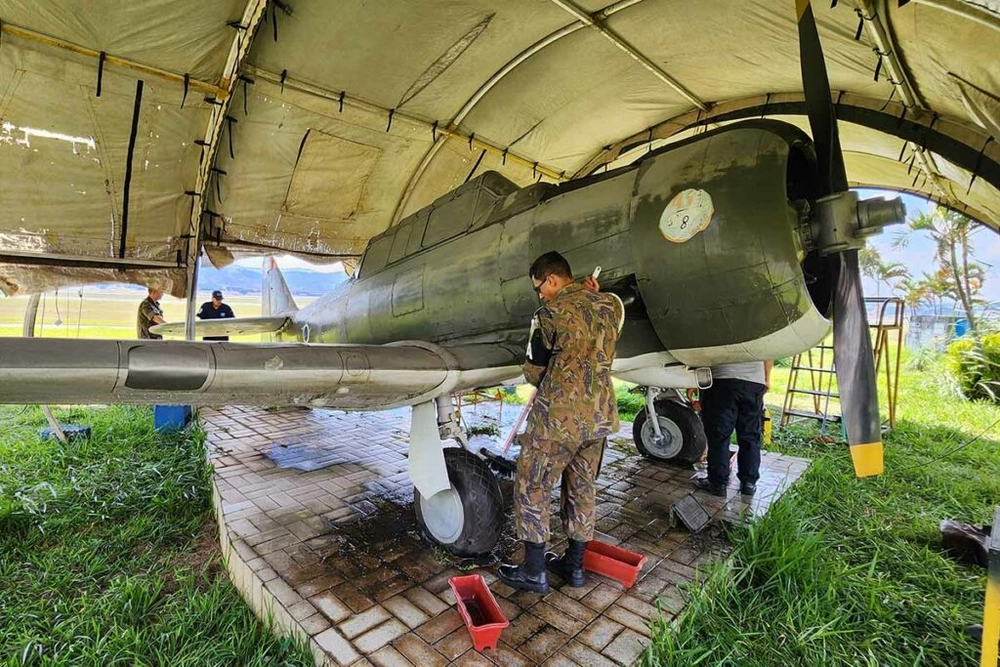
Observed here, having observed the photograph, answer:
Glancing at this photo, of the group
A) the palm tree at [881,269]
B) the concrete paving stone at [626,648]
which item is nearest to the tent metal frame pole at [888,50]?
the concrete paving stone at [626,648]

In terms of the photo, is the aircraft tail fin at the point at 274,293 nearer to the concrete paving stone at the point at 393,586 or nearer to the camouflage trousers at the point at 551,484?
the concrete paving stone at the point at 393,586

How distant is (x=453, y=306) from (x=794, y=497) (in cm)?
301

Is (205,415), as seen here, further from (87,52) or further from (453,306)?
(453,306)

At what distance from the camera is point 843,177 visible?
244 centimetres

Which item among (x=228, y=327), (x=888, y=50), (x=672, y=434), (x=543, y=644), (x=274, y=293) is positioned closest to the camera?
(x=543, y=644)

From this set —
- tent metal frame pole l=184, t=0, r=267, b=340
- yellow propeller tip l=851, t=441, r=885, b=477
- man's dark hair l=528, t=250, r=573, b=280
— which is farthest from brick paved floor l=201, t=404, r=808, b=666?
tent metal frame pole l=184, t=0, r=267, b=340

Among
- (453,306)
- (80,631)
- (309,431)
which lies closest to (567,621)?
(453,306)

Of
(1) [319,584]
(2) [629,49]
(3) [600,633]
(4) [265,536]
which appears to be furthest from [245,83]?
(3) [600,633]

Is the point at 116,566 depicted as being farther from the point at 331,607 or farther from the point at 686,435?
the point at 686,435

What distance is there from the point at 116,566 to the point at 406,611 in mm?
2052

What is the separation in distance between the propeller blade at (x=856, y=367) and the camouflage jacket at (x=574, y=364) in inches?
45.9

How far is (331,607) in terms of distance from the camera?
2428 millimetres

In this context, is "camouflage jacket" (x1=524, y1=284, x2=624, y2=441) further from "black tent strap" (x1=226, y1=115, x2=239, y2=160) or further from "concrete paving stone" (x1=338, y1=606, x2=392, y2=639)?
"black tent strap" (x1=226, y1=115, x2=239, y2=160)

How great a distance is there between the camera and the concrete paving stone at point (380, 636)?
2.14m
